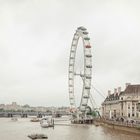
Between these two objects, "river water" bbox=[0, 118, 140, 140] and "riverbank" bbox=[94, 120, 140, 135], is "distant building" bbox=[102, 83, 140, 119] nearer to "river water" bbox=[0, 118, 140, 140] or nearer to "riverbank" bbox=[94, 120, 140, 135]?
"riverbank" bbox=[94, 120, 140, 135]

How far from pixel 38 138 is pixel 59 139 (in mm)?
3109

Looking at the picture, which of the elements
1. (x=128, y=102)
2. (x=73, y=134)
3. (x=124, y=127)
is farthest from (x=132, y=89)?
(x=73, y=134)

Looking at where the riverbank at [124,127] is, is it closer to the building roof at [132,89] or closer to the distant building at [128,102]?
the distant building at [128,102]

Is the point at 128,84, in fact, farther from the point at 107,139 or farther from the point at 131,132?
the point at 107,139

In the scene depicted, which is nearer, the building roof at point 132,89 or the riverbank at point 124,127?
the riverbank at point 124,127

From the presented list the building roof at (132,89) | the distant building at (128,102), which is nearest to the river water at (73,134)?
the distant building at (128,102)

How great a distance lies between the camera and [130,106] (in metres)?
103

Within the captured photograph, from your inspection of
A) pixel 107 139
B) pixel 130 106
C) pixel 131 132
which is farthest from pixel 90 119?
pixel 107 139

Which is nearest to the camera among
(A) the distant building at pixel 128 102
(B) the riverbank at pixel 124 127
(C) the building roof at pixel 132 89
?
(B) the riverbank at pixel 124 127

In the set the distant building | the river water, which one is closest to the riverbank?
the river water

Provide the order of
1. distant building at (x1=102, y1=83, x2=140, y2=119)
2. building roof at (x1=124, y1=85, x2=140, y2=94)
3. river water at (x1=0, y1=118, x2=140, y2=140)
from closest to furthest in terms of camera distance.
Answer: river water at (x1=0, y1=118, x2=140, y2=140) → distant building at (x1=102, y1=83, x2=140, y2=119) → building roof at (x1=124, y1=85, x2=140, y2=94)

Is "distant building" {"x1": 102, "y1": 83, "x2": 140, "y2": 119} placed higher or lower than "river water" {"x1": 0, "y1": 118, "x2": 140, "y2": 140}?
higher

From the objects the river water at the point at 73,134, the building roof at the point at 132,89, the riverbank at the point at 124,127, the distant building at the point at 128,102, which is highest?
the building roof at the point at 132,89

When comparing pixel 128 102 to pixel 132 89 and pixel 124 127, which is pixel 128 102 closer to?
pixel 132 89
